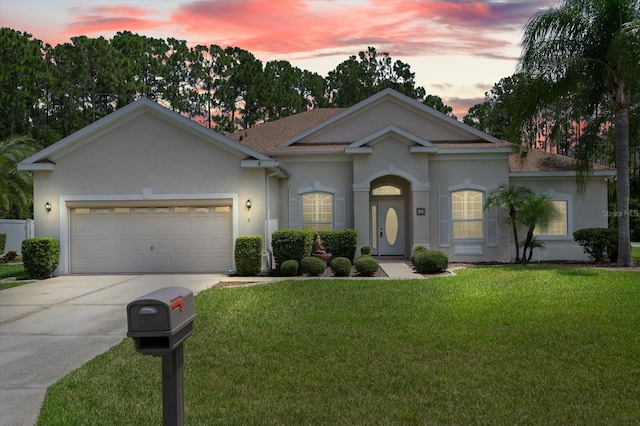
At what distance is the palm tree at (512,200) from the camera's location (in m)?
19.3

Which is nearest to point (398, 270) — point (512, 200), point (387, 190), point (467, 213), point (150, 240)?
point (467, 213)

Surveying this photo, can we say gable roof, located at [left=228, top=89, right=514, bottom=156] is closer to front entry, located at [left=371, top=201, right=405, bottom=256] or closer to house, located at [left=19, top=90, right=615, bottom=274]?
house, located at [left=19, top=90, right=615, bottom=274]

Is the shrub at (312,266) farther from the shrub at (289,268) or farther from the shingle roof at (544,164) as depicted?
the shingle roof at (544,164)

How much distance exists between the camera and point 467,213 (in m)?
20.9

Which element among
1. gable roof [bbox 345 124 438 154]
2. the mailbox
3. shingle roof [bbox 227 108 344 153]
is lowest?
the mailbox

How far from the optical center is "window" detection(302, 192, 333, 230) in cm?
2102

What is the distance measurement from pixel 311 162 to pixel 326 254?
386 cm

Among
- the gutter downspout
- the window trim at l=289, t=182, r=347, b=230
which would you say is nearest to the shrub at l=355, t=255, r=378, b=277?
the gutter downspout

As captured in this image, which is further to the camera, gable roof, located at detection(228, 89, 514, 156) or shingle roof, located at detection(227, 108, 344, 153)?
shingle roof, located at detection(227, 108, 344, 153)

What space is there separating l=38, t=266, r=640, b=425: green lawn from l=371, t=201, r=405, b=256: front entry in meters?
10.4

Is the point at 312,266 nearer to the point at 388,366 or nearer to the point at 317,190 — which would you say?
the point at 317,190

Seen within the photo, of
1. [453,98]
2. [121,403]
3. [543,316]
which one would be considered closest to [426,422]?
[121,403]

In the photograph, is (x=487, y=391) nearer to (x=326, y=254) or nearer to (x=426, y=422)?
(x=426, y=422)

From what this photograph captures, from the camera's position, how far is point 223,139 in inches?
695
